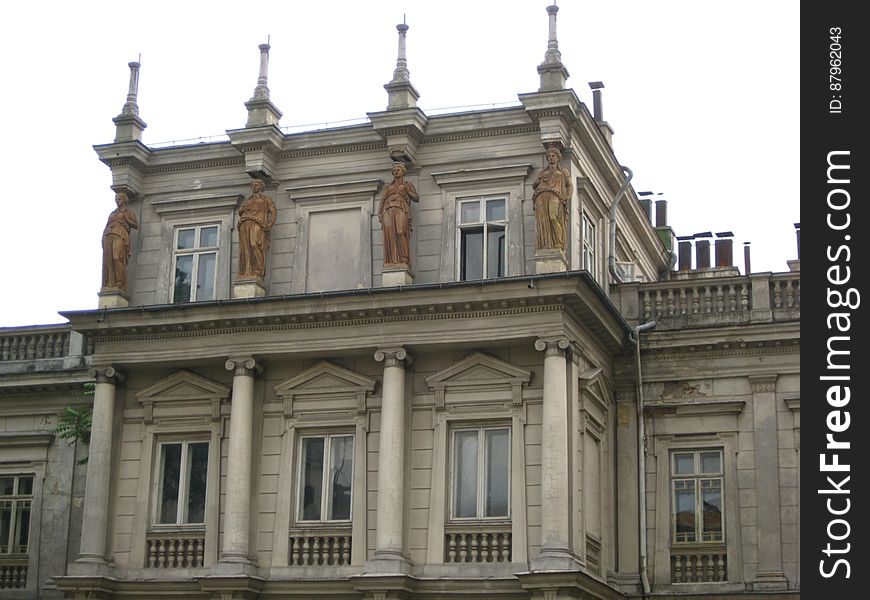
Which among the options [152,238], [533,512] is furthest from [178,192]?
[533,512]

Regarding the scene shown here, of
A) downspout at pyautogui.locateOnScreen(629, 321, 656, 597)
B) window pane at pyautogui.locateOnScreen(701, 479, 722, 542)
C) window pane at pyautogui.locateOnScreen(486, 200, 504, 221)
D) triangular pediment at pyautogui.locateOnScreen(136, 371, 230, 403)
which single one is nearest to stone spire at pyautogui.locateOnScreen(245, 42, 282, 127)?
window pane at pyautogui.locateOnScreen(486, 200, 504, 221)

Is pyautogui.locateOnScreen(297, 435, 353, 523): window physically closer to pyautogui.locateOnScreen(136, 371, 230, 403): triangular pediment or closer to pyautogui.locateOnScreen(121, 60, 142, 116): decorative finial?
pyautogui.locateOnScreen(136, 371, 230, 403): triangular pediment

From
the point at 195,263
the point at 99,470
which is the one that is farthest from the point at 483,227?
the point at 99,470

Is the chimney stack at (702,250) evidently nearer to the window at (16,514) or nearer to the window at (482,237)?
the window at (482,237)

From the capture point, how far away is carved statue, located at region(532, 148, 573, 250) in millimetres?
25016

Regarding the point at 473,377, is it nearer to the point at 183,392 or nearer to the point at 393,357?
the point at 393,357

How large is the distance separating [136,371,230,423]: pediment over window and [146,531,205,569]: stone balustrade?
2198mm

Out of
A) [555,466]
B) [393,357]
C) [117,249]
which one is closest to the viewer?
[555,466]

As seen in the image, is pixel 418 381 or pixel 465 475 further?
pixel 418 381

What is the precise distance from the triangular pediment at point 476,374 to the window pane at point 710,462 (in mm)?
4299

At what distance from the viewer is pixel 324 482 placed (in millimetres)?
25594

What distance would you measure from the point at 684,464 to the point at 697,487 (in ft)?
1.73
